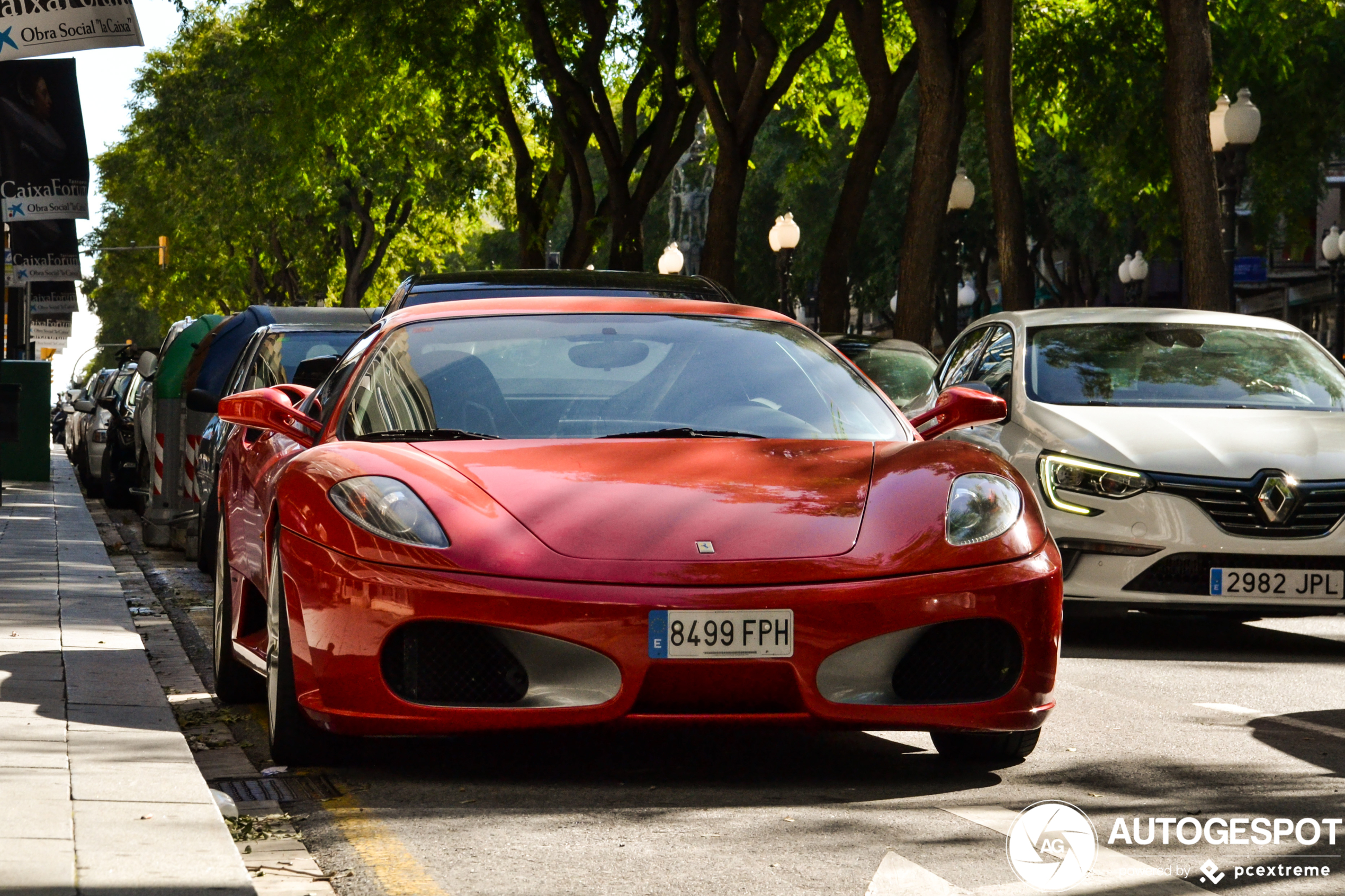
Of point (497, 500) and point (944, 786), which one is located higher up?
point (497, 500)

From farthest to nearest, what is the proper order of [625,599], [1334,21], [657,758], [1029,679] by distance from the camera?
[1334,21], [657,758], [1029,679], [625,599]

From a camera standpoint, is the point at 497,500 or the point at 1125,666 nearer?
the point at 497,500

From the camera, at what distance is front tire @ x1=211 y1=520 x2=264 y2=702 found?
24.6 feet

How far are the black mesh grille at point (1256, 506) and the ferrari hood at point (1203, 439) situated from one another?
0.16 ft

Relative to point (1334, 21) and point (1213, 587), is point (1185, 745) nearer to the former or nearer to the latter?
point (1213, 587)

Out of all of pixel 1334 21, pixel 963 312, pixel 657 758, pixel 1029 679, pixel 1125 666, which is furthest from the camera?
pixel 963 312

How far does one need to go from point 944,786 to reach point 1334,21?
2898 cm

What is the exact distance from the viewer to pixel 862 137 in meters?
24.1

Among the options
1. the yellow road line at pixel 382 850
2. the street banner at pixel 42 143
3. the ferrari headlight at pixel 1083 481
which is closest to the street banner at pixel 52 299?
the street banner at pixel 42 143

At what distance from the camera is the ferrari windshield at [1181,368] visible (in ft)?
34.4

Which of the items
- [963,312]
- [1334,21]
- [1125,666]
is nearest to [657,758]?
[1125,666]

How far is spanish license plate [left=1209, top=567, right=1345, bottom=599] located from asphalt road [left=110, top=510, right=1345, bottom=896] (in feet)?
4.45

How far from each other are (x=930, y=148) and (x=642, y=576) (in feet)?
49.0

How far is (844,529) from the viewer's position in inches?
221
